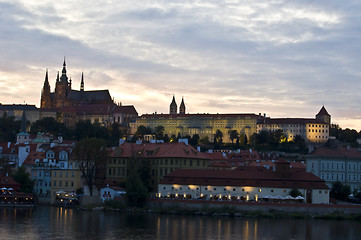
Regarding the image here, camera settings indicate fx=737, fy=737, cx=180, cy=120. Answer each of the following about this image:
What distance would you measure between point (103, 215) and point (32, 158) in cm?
2849

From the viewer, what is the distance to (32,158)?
100125mm

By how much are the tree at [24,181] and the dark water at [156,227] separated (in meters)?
13.4

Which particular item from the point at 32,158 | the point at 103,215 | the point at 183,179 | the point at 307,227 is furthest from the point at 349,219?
the point at 32,158

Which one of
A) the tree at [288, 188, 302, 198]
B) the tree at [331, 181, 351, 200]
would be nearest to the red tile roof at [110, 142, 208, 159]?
the tree at [331, 181, 351, 200]

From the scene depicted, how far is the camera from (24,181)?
91.2 metres

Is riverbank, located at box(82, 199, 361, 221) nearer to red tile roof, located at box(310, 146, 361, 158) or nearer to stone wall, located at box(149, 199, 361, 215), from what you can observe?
stone wall, located at box(149, 199, 361, 215)

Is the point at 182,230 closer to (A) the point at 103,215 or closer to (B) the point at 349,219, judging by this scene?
(A) the point at 103,215

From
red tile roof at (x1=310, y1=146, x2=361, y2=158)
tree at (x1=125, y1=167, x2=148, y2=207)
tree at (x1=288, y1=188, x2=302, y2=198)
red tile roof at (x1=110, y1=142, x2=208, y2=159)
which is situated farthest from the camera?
red tile roof at (x1=310, y1=146, x2=361, y2=158)

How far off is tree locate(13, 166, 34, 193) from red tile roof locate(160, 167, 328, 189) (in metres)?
17.9

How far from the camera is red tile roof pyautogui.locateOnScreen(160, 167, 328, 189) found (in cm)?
7994

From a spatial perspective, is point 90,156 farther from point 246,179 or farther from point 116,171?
point 246,179

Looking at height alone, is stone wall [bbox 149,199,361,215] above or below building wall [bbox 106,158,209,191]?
below

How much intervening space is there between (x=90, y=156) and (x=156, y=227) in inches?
1009

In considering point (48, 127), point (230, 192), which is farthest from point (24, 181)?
point (48, 127)
